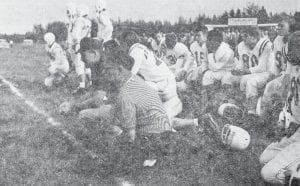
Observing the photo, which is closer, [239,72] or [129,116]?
[129,116]

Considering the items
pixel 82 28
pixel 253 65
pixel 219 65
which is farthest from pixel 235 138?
pixel 82 28

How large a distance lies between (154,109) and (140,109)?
0.42 ft

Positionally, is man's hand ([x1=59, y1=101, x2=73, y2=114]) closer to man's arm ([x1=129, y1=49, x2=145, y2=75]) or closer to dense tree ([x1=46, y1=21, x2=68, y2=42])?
man's arm ([x1=129, y1=49, x2=145, y2=75])

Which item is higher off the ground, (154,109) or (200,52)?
(200,52)

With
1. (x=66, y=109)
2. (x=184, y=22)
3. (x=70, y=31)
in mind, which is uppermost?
(x=184, y=22)

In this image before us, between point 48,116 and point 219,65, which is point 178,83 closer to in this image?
point 219,65

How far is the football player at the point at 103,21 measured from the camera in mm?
7504

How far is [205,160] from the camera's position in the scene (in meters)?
3.29

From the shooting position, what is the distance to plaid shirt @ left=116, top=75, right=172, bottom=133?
3084 mm

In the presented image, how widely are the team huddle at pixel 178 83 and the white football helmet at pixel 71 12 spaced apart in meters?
0.02

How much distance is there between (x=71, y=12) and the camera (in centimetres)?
792

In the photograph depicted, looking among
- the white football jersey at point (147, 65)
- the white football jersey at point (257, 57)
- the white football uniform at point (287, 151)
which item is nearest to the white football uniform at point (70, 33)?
the white football jersey at point (257, 57)

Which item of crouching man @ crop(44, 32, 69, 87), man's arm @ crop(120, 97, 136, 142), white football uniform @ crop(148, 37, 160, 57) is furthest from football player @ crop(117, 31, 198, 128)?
white football uniform @ crop(148, 37, 160, 57)

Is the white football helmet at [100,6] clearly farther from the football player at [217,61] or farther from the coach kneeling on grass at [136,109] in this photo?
the coach kneeling on grass at [136,109]
